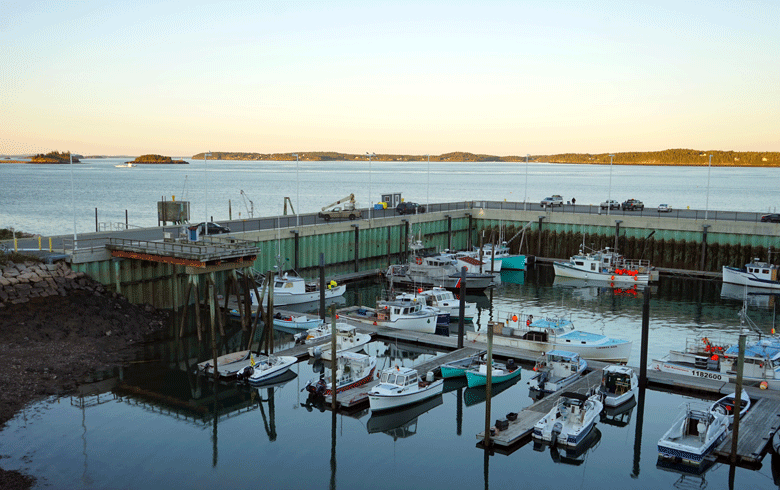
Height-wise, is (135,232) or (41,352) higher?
(135,232)

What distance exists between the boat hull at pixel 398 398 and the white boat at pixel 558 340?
853 cm

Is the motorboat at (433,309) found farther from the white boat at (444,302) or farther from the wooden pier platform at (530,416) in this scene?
the wooden pier platform at (530,416)

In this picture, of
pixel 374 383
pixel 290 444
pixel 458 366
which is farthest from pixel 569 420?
pixel 290 444

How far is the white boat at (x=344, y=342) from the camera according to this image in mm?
39938

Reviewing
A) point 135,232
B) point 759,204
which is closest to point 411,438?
point 135,232

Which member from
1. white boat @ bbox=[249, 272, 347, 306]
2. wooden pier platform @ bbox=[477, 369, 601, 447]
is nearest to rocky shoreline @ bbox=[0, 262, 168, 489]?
white boat @ bbox=[249, 272, 347, 306]

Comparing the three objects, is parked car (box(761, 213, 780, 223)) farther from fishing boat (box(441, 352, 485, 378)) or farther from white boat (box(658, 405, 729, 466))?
white boat (box(658, 405, 729, 466))

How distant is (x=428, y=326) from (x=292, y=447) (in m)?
18.4

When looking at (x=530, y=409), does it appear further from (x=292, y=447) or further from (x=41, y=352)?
(x=41, y=352)

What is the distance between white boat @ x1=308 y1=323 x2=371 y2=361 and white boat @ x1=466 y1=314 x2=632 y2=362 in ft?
23.0

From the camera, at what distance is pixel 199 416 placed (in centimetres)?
3197

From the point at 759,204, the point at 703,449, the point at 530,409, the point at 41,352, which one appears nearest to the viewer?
the point at 703,449

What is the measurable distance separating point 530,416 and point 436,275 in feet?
105

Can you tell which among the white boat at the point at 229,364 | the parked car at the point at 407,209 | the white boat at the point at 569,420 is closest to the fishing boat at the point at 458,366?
the white boat at the point at 569,420
